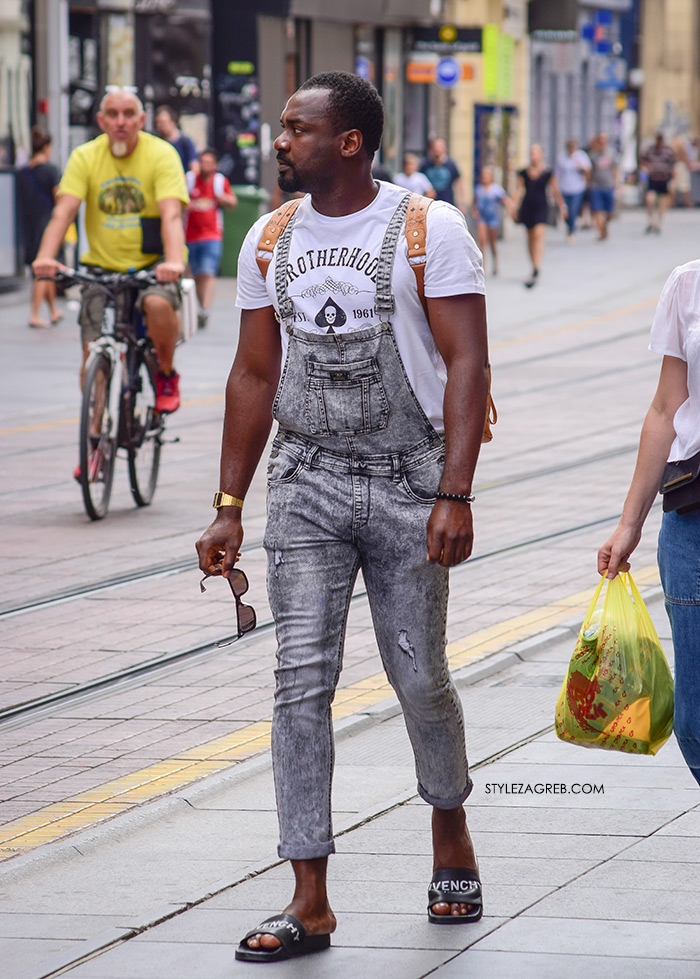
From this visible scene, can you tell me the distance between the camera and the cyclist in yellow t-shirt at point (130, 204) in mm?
9289

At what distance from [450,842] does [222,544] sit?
2.62 ft

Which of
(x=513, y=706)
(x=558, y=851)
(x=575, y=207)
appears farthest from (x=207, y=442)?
(x=575, y=207)

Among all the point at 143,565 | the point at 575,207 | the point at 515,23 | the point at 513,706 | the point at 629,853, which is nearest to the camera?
the point at 629,853

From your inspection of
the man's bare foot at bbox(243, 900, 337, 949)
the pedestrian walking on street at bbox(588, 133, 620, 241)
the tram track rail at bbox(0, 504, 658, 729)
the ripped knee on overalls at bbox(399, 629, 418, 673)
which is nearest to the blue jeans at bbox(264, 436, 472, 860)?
the ripped knee on overalls at bbox(399, 629, 418, 673)

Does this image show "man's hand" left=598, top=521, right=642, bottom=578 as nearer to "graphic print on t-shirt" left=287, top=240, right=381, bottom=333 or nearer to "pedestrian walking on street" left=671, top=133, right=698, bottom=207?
"graphic print on t-shirt" left=287, top=240, right=381, bottom=333

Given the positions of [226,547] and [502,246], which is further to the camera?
[502,246]

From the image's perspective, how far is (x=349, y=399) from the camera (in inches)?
159

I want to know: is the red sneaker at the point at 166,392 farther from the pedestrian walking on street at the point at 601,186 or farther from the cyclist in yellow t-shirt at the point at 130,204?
the pedestrian walking on street at the point at 601,186

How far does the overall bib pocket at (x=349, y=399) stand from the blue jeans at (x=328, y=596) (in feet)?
0.24

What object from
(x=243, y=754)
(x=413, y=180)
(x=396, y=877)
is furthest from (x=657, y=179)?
(x=396, y=877)

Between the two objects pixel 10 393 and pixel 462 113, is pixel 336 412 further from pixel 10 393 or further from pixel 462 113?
pixel 462 113

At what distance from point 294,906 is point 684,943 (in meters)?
Result: 0.78

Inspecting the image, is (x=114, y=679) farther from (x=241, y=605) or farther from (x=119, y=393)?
(x=119, y=393)

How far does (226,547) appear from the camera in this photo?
4215 mm
